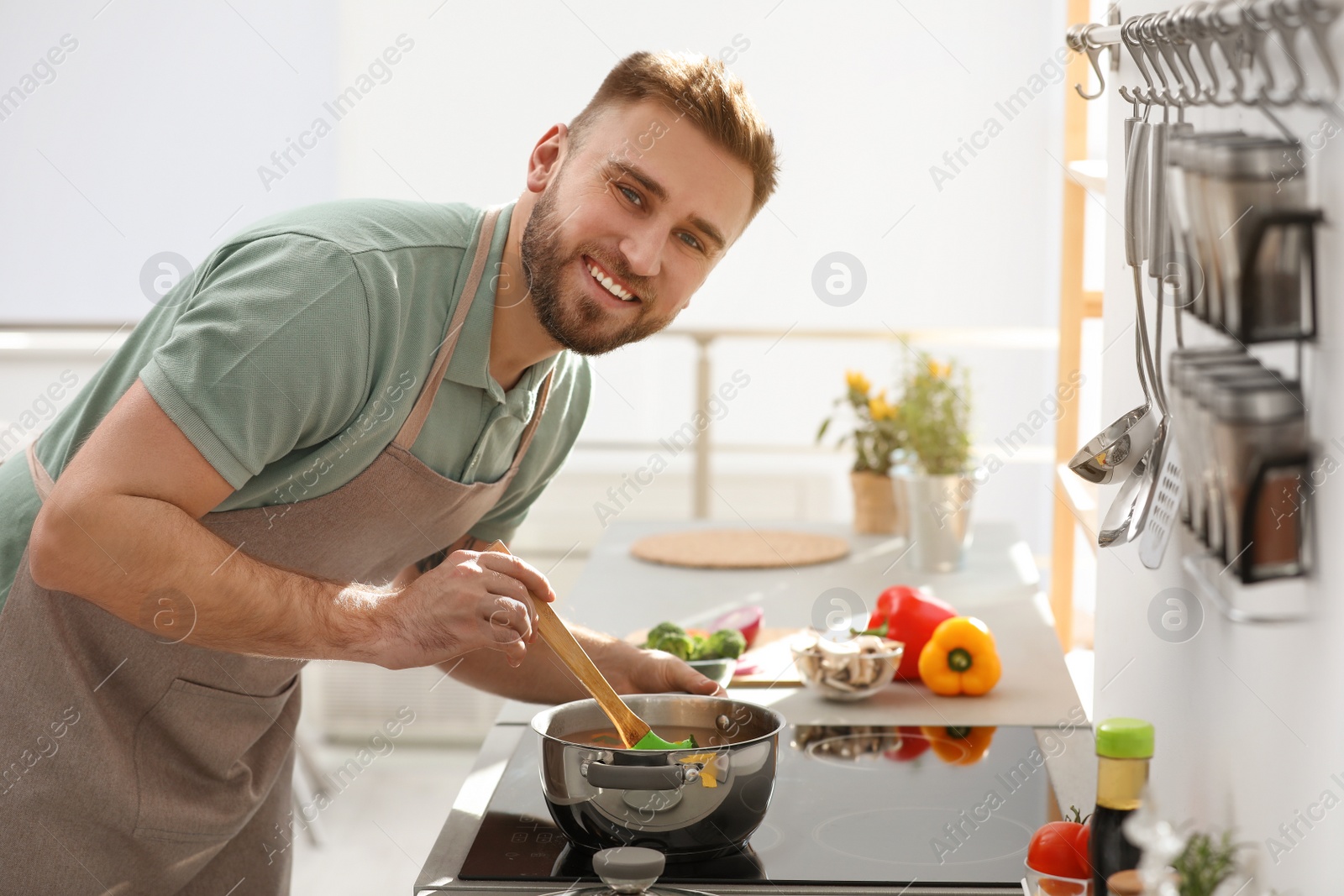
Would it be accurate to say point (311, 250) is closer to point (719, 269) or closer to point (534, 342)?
point (534, 342)

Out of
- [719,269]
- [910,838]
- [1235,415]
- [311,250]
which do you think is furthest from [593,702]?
[719,269]

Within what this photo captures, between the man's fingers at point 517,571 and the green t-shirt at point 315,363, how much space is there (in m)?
0.20

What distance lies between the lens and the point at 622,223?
1.26m

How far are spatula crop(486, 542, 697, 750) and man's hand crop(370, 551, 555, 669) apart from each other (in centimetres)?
1

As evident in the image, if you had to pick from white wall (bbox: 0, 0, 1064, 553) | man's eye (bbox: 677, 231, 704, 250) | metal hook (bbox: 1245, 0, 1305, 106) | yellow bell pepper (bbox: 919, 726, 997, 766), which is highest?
white wall (bbox: 0, 0, 1064, 553)

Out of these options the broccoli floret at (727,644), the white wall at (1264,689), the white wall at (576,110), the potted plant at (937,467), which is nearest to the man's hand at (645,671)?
the broccoli floret at (727,644)

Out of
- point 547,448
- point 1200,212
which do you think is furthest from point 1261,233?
point 547,448

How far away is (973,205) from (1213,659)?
114 inches

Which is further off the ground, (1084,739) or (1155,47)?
(1155,47)

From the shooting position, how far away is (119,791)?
1.19m

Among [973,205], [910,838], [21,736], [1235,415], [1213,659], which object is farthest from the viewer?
[973,205]

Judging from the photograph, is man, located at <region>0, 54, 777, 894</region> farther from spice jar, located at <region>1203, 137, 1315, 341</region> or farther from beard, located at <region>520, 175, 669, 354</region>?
spice jar, located at <region>1203, 137, 1315, 341</region>

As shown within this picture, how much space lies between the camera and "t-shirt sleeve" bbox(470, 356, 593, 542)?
57.6 inches

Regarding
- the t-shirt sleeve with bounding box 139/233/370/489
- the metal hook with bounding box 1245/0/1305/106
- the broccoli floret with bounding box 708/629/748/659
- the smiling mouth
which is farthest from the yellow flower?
the metal hook with bounding box 1245/0/1305/106
